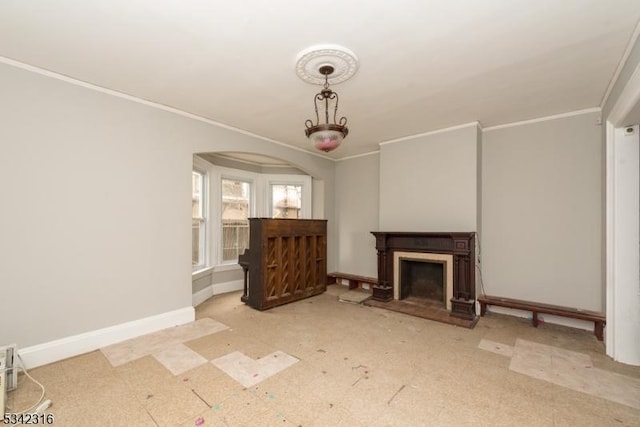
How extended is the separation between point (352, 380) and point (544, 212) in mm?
3258

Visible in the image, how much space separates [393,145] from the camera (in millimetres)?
4633

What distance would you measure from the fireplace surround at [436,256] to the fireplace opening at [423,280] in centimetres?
15

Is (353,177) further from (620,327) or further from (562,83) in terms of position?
(620,327)

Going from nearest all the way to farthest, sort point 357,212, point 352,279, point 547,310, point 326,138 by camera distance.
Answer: point 326,138 → point 547,310 → point 352,279 → point 357,212

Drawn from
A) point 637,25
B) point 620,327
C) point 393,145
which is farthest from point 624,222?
point 393,145

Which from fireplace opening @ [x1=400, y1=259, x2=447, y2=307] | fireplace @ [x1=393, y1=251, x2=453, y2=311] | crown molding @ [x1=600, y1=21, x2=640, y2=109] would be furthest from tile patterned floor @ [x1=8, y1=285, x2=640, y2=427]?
crown molding @ [x1=600, y1=21, x2=640, y2=109]

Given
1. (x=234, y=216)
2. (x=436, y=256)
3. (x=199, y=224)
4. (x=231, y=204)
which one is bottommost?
(x=436, y=256)

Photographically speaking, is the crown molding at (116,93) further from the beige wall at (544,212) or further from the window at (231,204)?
the beige wall at (544,212)

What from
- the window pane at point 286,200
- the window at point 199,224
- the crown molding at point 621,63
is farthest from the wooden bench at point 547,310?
the window at point 199,224

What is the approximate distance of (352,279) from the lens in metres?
5.14

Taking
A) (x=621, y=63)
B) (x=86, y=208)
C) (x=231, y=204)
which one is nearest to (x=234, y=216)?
(x=231, y=204)

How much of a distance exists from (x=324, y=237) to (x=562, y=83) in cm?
364

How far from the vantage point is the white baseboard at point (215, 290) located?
14.4 ft

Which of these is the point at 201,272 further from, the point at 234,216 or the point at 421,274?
the point at 421,274
